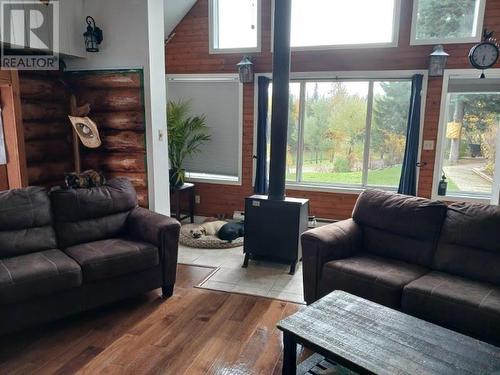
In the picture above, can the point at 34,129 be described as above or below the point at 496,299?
above

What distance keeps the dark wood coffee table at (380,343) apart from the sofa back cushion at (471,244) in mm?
880

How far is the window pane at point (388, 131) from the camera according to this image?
4824 millimetres

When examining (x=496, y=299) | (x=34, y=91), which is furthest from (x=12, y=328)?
(x=496, y=299)

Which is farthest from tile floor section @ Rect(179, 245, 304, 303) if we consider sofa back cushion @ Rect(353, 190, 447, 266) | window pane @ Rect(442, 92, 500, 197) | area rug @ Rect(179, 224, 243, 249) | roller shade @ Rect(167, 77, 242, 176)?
window pane @ Rect(442, 92, 500, 197)

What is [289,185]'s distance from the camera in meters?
5.43

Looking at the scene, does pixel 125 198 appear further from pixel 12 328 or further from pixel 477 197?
pixel 477 197

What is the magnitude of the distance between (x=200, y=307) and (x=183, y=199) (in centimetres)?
303

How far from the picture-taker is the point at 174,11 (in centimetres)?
512

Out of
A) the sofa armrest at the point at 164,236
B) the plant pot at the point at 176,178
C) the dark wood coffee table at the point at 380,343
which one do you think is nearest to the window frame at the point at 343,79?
the plant pot at the point at 176,178

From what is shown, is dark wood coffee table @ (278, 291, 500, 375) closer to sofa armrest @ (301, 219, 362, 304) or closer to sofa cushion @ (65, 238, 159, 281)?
sofa armrest @ (301, 219, 362, 304)

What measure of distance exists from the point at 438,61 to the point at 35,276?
4591 millimetres

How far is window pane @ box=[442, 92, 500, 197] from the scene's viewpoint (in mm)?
4555

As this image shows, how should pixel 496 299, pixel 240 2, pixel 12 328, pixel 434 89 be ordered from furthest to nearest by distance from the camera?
pixel 240 2 < pixel 434 89 < pixel 12 328 < pixel 496 299

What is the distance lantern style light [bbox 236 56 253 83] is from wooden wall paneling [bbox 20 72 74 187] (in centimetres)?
220
